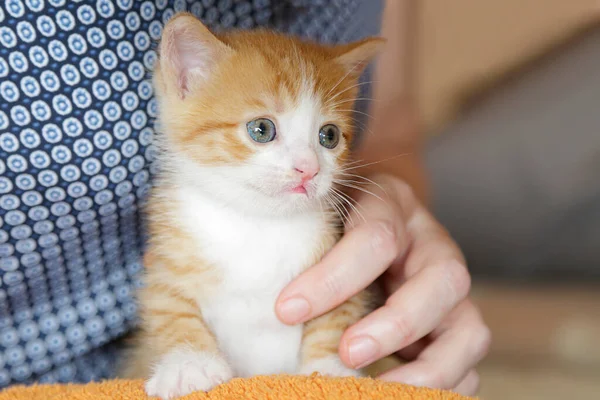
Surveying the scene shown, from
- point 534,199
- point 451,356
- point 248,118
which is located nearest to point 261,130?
point 248,118

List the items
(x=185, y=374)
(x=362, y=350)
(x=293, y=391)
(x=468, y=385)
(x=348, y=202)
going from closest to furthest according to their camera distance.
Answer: (x=293, y=391)
(x=185, y=374)
(x=362, y=350)
(x=348, y=202)
(x=468, y=385)

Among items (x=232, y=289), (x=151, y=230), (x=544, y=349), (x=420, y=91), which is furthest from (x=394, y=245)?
(x=420, y=91)

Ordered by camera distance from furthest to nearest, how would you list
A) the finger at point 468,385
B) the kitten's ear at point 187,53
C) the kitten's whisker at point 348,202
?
the finger at point 468,385
the kitten's whisker at point 348,202
the kitten's ear at point 187,53

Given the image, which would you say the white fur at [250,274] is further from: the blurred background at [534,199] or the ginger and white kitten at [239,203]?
the blurred background at [534,199]

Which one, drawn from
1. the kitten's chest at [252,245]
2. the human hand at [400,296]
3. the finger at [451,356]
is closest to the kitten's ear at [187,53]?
the kitten's chest at [252,245]

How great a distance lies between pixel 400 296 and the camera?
1164 millimetres

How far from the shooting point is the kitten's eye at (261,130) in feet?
3.71

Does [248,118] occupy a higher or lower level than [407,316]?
higher

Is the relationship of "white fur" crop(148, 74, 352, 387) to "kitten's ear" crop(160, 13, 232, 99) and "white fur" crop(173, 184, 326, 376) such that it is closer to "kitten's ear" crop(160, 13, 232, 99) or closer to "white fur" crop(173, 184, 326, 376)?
"white fur" crop(173, 184, 326, 376)

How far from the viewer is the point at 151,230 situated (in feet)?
4.03

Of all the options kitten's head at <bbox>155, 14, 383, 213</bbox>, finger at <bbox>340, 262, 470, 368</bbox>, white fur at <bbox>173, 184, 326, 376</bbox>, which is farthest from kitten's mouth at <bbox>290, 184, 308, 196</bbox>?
finger at <bbox>340, 262, 470, 368</bbox>

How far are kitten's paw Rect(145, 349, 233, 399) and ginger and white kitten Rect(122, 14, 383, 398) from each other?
47mm

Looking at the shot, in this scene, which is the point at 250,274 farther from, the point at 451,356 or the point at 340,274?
the point at 451,356

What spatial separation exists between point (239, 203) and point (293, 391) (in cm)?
42
